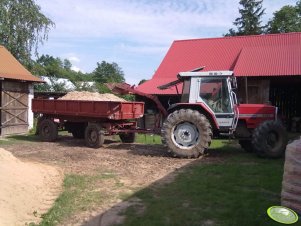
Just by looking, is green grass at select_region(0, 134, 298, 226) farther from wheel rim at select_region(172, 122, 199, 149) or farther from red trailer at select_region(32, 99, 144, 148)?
red trailer at select_region(32, 99, 144, 148)

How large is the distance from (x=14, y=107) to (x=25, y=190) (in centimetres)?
1339

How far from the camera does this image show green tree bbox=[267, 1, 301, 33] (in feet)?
167

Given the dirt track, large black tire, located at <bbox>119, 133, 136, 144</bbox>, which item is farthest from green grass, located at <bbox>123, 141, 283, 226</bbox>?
large black tire, located at <bbox>119, 133, 136, 144</bbox>

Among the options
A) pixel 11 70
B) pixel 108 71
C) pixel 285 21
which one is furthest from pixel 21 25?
pixel 108 71

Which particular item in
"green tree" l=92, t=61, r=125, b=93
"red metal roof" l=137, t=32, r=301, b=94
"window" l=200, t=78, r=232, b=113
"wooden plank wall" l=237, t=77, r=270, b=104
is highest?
"green tree" l=92, t=61, r=125, b=93

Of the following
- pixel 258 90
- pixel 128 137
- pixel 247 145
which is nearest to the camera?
pixel 247 145

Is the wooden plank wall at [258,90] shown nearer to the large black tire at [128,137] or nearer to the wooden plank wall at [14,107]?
the large black tire at [128,137]

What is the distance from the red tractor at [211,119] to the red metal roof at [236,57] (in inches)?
335

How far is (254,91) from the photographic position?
2117cm

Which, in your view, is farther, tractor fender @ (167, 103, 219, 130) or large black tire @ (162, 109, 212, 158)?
tractor fender @ (167, 103, 219, 130)

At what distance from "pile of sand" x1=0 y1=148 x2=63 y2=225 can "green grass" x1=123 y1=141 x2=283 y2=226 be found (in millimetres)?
1533

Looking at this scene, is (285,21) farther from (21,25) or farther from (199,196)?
(199,196)

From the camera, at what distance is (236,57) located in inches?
917

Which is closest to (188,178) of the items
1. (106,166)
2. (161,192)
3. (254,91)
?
(161,192)
